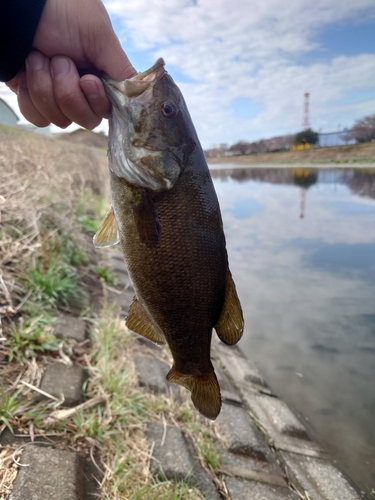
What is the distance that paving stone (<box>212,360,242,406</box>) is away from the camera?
448 centimetres

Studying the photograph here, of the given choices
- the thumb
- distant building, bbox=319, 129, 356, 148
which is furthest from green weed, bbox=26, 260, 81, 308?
distant building, bbox=319, 129, 356, 148

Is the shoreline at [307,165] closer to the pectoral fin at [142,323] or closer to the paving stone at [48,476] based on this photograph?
the pectoral fin at [142,323]

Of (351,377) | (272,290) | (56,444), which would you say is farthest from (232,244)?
(56,444)

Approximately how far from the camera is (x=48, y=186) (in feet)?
22.5

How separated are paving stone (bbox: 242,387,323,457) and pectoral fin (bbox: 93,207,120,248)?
10.4 feet

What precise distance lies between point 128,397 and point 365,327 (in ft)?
15.6

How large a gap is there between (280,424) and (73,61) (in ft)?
13.7

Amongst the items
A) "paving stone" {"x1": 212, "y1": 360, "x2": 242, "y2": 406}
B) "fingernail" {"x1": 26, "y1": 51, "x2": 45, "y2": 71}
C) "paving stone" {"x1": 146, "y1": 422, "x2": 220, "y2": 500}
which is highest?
"fingernail" {"x1": 26, "y1": 51, "x2": 45, "y2": 71}

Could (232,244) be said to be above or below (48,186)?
below

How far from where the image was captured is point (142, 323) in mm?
Result: 2135

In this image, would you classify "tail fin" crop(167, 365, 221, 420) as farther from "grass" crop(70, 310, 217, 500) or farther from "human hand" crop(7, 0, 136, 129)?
"human hand" crop(7, 0, 136, 129)

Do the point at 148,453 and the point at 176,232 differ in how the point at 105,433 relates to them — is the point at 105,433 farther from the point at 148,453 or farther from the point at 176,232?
the point at 176,232

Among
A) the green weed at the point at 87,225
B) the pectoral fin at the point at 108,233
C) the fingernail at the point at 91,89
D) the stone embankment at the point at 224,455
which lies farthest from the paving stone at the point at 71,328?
the green weed at the point at 87,225

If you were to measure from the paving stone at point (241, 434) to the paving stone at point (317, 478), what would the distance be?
0.26 metres
